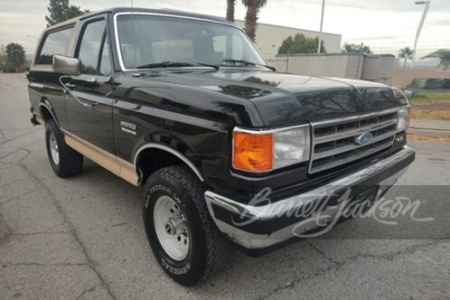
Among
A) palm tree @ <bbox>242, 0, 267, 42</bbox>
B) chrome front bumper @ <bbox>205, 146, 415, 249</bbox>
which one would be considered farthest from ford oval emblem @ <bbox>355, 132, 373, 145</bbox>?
palm tree @ <bbox>242, 0, 267, 42</bbox>

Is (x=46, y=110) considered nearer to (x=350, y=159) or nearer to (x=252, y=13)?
(x=350, y=159)

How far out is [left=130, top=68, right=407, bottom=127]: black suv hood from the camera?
1957 millimetres

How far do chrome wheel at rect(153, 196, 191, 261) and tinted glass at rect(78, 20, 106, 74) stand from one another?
1619 millimetres

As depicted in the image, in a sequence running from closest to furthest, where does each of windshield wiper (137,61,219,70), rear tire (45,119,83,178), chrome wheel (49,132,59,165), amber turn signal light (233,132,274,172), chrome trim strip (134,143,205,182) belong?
amber turn signal light (233,132,274,172), chrome trim strip (134,143,205,182), windshield wiper (137,61,219,70), rear tire (45,119,83,178), chrome wheel (49,132,59,165)

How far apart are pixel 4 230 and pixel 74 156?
1.53 meters

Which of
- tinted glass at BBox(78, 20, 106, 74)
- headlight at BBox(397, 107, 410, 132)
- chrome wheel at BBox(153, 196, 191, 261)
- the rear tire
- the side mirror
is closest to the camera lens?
chrome wheel at BBox(153, 196, 191, 261)

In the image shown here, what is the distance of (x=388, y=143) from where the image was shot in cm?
287

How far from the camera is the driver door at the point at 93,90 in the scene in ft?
10.2

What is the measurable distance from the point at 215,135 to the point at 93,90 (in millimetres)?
1800

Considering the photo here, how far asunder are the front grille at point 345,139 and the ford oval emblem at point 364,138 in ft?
0.05

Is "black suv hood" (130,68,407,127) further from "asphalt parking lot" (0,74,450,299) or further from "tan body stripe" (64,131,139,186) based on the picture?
"asphalt parking lot" (0,74,450,299)

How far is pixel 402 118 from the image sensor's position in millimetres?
2963

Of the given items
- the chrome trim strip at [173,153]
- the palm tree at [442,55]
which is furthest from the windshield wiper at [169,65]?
the palm tree at [442,55]

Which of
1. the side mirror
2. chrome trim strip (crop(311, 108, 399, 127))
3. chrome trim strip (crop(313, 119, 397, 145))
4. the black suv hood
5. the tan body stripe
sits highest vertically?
the side mirror
